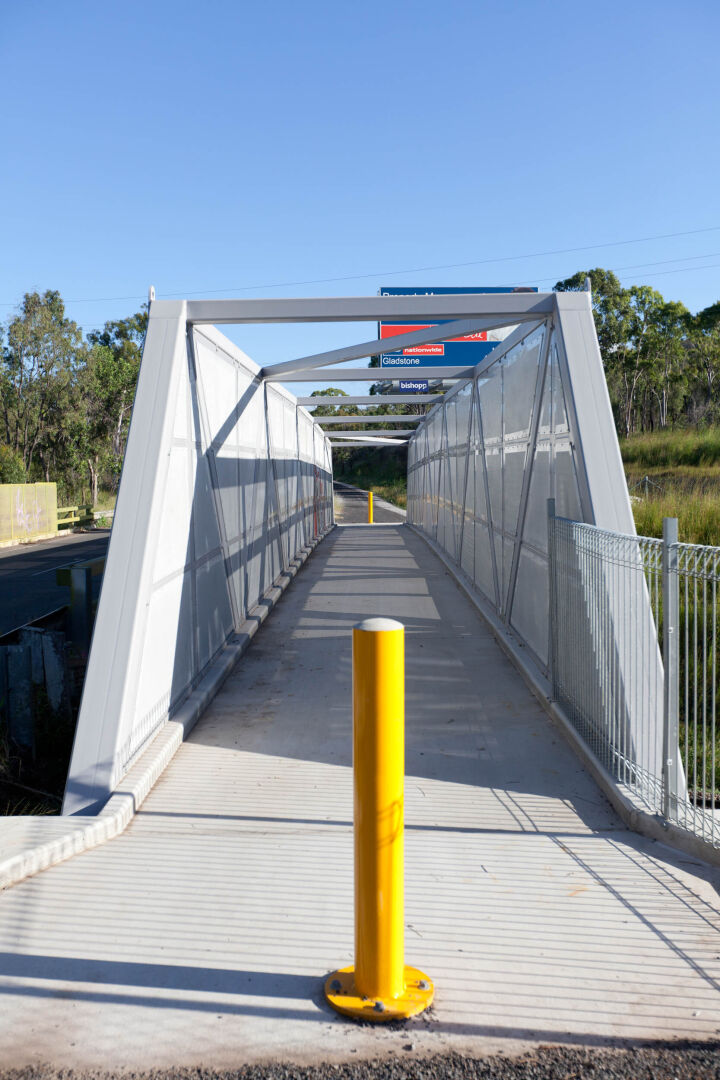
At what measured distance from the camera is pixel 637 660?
515cm

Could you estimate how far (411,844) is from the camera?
14.9ft

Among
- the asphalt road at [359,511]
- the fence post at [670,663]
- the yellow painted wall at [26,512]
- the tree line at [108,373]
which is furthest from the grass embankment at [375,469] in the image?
the fence post at [670,663]

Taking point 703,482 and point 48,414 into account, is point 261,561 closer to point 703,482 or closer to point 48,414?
point 703,482

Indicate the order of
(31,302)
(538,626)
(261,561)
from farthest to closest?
(31,302) → (261,561) → (538,626)

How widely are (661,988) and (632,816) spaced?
169cm

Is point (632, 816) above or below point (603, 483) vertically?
below

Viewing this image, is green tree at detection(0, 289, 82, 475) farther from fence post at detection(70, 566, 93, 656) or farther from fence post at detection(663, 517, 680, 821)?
fence post at detection(663, 517, 680, 821)

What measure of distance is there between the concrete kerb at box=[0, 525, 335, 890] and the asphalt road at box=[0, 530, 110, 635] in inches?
181

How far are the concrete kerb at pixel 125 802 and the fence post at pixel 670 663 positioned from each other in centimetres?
282

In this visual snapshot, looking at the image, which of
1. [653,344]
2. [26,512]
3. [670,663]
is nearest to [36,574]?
[26,512]

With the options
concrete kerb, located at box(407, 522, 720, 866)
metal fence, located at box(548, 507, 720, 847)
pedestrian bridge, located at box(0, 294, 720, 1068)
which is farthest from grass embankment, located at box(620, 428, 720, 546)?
metal fence, located at box(548, 507, 720, 847)

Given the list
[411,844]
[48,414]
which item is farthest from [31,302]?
[411,844]

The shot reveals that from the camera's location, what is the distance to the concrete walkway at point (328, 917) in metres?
2.89

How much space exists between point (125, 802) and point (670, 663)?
2.90 meters
